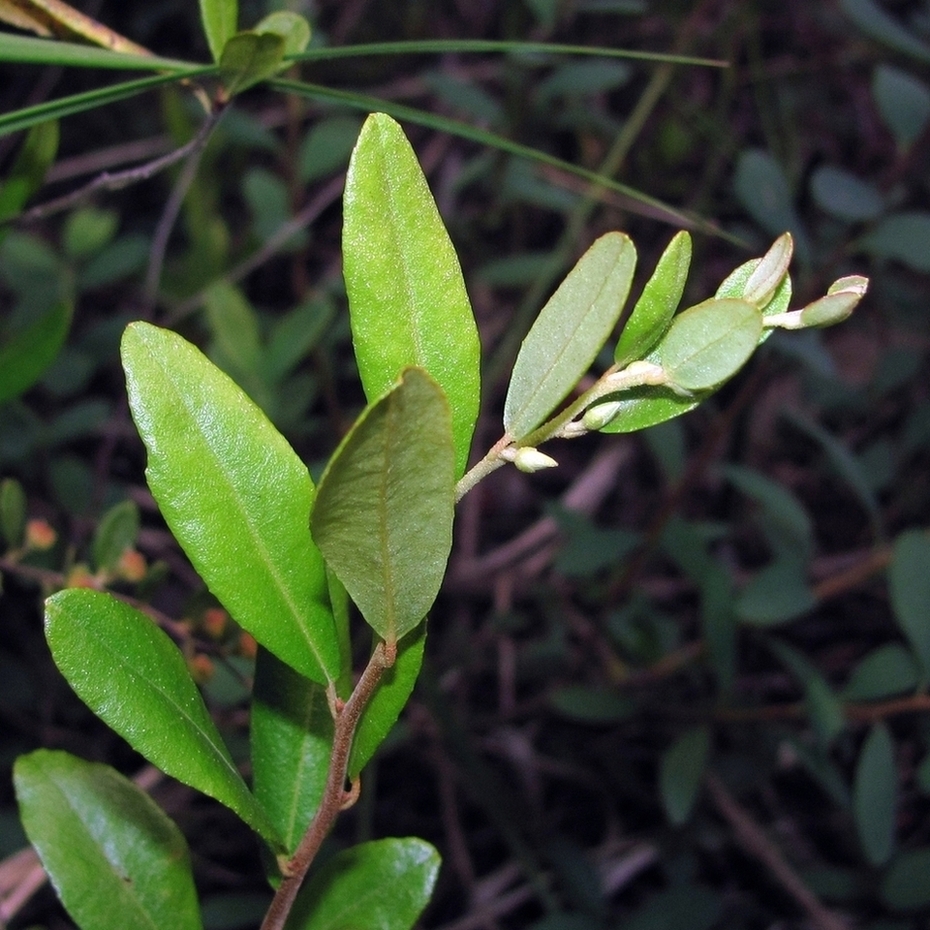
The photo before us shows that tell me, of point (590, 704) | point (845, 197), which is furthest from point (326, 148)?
point (590, 704)

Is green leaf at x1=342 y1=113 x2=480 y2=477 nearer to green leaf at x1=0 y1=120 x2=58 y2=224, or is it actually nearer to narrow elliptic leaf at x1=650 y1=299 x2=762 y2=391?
narrow elliptic leaf at x1=650 y1=299 x2=762 y2=391

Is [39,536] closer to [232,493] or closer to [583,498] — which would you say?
[232,493]

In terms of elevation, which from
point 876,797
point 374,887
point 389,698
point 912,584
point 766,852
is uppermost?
point 389,698

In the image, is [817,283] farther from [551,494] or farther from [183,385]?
[183,385]

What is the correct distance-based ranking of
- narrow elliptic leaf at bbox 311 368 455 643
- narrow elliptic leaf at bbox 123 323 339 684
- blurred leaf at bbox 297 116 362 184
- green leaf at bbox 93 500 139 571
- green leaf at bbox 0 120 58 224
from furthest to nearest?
blurred leaf at bbox 297 116 362 184
green leaf at bbox 93 500 139 571
green leaf at bbox 0 120 58 224
narrow elliptic leaf at bbox 123 323 339 684
narrow elliptic leaf at bbox 311 368 455 643

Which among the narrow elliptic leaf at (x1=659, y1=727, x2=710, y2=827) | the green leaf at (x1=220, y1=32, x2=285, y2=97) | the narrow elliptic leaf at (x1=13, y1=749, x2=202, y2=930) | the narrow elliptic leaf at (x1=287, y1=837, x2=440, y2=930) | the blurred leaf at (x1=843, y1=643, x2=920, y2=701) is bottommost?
the narrow elliptic leaf at (x1=659, y1=727, x2=710, y2=827)

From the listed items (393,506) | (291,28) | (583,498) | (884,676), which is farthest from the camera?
(583,498)

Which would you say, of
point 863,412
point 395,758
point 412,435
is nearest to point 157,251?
point 395,758

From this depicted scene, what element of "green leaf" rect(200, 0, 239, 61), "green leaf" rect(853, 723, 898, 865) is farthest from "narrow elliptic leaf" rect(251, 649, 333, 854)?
"green leaf" rect(853, 723, 898, 865)
